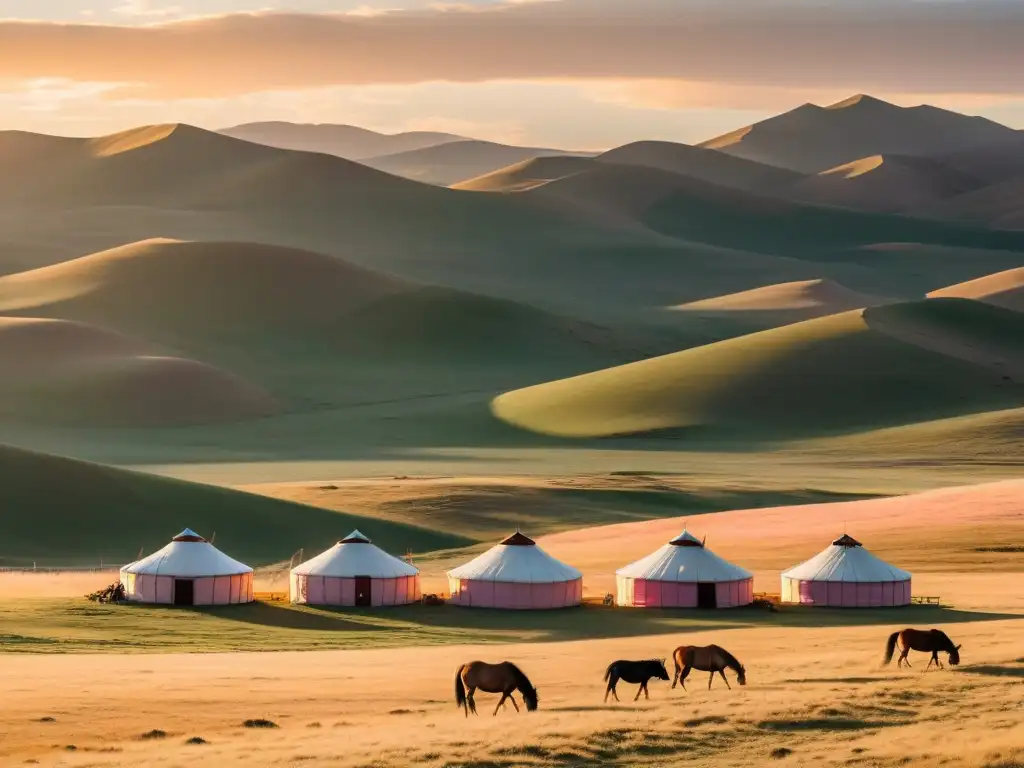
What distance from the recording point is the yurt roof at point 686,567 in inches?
2515

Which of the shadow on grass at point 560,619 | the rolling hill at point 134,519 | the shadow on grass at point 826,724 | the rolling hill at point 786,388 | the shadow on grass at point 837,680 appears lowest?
the shadow on grass at point 826,724

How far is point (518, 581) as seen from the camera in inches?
2520

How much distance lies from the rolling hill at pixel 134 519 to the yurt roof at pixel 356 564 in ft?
49.0

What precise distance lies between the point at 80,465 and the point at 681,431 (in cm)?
6552

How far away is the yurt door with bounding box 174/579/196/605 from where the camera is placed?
64125 mm

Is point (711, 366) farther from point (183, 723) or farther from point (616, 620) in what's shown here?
point (183, 723)

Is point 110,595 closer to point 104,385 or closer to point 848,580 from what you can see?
point 848,580

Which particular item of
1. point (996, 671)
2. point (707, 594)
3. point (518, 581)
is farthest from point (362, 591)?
point (996, 671)

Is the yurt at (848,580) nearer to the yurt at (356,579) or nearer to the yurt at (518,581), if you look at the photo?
the yurt at (518,581)

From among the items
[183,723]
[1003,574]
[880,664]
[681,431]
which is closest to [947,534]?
[1003,574]

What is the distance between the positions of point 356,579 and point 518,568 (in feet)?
18.1

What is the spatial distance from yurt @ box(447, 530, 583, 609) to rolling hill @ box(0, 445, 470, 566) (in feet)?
57.8

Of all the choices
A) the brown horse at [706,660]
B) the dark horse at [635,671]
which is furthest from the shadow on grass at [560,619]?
the dark horse at [635,671]

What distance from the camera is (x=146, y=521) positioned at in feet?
→ 278
